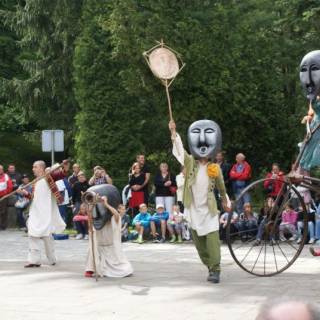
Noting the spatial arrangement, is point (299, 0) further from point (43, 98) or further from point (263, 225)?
point (43, 98)

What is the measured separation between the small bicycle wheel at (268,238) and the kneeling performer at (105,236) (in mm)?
1520

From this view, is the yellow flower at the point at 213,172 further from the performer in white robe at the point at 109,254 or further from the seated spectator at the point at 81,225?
the seated spectator at the point at 81,225

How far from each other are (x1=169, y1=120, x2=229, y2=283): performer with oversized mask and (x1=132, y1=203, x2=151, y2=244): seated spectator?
6.09 m

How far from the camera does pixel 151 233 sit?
15.4m

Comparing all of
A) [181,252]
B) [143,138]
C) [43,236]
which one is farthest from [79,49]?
[43,236]

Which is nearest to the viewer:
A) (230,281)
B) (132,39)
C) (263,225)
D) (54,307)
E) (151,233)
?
(54,307)

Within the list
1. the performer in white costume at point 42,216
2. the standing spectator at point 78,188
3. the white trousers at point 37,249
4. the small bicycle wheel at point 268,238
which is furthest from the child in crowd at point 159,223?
the white trousers at point 37,249

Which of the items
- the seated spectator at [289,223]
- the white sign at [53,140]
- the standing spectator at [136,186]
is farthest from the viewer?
the white sign at [53,140]

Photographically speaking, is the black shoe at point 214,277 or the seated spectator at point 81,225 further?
the seated spectator at point 81,225

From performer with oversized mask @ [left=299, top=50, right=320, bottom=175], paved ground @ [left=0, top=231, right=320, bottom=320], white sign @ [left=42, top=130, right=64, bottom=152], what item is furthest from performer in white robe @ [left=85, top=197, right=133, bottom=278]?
white sign @ [left=42, top=130, right=64, bottom=152]

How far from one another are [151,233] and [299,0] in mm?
7261

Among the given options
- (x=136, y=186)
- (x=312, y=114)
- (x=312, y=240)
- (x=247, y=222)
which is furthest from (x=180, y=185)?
(x=136, y=186)

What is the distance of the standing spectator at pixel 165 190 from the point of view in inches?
618

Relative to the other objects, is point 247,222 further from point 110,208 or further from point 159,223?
point 110,208
